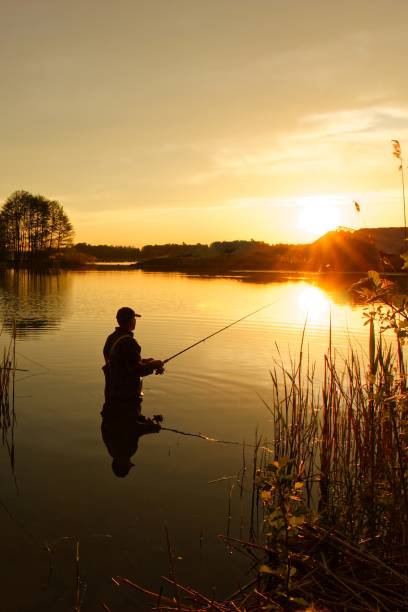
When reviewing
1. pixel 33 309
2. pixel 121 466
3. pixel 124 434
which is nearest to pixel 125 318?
pixel 124 434

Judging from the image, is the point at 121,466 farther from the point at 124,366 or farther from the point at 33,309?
the point at 33,309

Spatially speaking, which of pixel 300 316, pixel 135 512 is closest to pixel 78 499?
pixel 135 512

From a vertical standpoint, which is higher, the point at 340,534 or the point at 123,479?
the point at 340,534

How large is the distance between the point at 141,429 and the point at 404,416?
5.28 meters

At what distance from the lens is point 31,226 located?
83.2m

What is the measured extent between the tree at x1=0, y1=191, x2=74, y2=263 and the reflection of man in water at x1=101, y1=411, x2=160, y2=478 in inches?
3083

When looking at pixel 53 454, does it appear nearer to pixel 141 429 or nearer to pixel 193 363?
pixel 141 429

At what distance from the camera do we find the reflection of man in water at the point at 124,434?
785cm

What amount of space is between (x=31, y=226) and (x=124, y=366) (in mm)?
79221

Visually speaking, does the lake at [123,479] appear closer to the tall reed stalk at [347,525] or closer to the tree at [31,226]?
the tall reed stalk at [347,525]

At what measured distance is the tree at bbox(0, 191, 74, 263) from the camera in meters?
82.0

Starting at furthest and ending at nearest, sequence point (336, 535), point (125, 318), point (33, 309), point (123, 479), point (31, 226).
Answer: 1. point (31, 226)
2. point (33, 309)
3. point (125, 318)
4. point (123, 479)
5. point (336, 535)

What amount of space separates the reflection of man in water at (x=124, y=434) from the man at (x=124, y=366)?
0.19m

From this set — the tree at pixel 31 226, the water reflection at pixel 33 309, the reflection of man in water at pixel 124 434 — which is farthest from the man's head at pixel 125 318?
the tree at pixel 31 226
